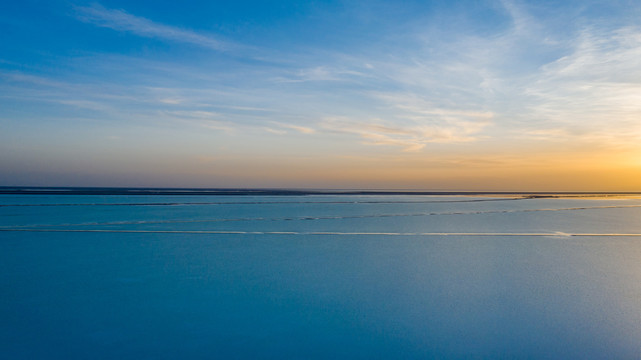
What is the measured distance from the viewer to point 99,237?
7.40 metres

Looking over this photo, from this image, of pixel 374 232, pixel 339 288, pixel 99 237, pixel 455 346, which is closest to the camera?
pixel 455 346

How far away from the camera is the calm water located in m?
2.67

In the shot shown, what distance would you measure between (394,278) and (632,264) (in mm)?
2915

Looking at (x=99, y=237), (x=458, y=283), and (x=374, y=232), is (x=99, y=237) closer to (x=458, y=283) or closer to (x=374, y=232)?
(x=374, y=232)

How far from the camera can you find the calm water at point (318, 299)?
8.75 ft

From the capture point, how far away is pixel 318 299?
365 cm

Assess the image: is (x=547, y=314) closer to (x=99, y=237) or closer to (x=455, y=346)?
(x=455, y=346)

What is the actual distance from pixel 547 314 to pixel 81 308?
3.33 m

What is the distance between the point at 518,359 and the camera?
2.49 metres

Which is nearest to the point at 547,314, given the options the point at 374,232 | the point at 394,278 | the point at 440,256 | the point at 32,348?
the point at 394,278

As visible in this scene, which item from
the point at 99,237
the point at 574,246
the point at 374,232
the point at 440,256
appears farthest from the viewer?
the point at 374,232

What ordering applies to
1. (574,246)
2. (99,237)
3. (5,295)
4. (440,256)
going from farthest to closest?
(99,237) < (574,246) < (440,256) < (5,295)

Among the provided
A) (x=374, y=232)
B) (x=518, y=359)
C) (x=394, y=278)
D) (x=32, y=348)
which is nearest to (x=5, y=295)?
(x=32, y=348)

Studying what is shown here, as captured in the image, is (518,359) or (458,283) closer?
(518,359)
